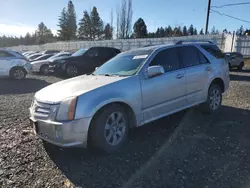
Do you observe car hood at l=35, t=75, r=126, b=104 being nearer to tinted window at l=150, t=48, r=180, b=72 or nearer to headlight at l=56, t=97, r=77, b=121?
headlight at l=56, t=97, r=77, b=121

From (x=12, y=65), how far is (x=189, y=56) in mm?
10089

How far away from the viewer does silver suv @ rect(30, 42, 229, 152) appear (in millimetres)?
3381

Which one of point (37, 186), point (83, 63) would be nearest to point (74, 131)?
point (37, 186)

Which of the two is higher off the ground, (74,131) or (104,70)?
(104,70)

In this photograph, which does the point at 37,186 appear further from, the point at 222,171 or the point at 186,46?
the point at 186,46

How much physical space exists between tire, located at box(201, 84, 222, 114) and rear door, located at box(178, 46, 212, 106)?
29cm

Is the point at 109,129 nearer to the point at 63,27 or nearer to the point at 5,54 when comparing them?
the point at 5,54

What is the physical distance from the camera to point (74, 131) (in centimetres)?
333

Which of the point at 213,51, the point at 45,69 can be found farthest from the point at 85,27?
the point at 213,51

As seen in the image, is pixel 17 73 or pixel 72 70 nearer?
pixel 17 73

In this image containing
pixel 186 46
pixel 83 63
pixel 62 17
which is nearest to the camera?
pixel 186 46

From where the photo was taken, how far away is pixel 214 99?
596cm

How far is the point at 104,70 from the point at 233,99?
4.81 metres

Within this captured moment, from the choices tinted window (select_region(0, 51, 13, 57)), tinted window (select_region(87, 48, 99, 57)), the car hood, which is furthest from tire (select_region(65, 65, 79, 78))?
the car hood
